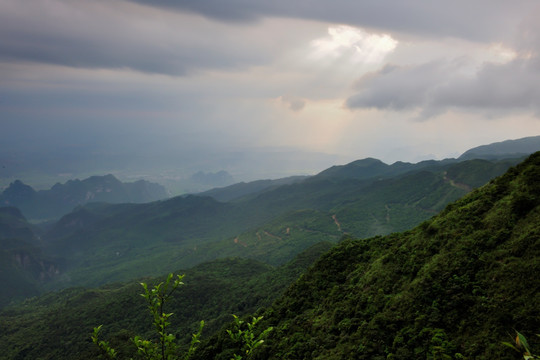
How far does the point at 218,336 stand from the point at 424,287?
22.0 meters

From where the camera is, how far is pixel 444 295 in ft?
59.4

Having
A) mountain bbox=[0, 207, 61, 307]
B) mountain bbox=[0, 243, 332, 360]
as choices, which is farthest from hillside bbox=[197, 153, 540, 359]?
mountain bbox=[0, 207, 61, 307]

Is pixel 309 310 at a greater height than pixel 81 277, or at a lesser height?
greater

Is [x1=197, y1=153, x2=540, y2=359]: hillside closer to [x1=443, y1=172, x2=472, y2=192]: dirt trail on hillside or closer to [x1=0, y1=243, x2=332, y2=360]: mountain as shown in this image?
[x1=0, y1=243, x2=332, y2=360]: mountain

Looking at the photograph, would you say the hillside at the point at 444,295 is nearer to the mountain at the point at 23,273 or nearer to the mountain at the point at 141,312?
the mountain at the point at 141,312

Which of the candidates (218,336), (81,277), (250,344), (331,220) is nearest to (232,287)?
(218,336)

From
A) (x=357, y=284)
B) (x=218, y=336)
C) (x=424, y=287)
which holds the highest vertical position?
(x=424, y=287)

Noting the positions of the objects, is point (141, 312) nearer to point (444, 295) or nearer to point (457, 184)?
point (444, 295)

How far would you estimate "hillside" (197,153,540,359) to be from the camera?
48.9 ft

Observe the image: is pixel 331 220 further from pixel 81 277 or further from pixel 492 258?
pixel 81 277

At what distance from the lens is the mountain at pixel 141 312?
58625 mm

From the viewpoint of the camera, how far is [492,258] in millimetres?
17906

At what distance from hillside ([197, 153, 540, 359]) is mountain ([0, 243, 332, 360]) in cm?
2769

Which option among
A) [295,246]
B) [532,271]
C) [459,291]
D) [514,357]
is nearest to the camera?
[514,357]
